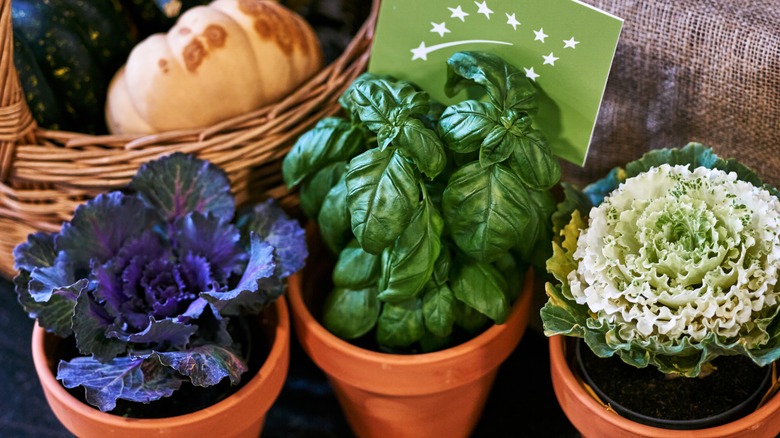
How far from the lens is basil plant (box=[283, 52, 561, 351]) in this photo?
0.68 m

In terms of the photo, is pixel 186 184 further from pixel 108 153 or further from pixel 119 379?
pixel 119 379

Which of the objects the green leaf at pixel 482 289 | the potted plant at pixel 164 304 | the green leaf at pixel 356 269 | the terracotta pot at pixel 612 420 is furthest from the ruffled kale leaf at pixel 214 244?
the terracotta pot at pixel 612 420

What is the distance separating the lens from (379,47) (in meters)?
0.81

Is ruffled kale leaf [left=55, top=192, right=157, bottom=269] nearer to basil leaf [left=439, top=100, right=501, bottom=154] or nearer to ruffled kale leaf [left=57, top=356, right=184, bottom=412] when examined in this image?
ruffled kale leaf [left=57, top=356, right=184, bottom=412]

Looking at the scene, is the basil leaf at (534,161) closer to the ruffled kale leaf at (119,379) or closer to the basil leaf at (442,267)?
the basil leaf at (442,267)

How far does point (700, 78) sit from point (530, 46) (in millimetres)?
190

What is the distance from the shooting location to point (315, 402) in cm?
95

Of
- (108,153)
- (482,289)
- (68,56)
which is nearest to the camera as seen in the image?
(482,289)

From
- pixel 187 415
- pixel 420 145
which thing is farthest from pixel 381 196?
pixel 187 415

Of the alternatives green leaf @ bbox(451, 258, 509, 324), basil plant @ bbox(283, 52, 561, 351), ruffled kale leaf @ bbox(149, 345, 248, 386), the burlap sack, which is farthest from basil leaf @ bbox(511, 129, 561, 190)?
ruffled kale leaf @ bbox(149, 345, 248, 386)

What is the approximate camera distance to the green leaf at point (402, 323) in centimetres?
77

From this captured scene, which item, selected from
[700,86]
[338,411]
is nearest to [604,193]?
[700,86]

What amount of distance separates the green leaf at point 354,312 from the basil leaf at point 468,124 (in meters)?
0.18

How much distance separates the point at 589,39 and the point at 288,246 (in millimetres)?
361
